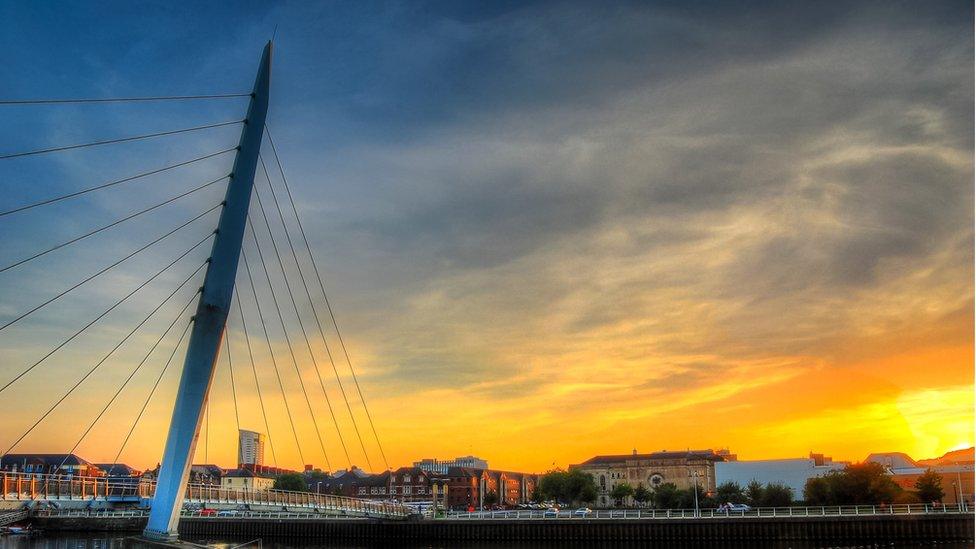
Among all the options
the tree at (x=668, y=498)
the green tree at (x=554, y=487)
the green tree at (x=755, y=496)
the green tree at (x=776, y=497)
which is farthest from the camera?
the green tree at (x=554, y=487)

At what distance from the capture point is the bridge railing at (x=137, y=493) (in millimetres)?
24578

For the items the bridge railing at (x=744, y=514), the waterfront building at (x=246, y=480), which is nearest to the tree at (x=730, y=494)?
the bridge railing at (x=744, y=514)

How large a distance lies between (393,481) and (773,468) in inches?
2136

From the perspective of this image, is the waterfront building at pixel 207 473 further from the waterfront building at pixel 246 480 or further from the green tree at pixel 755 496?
the green tree at pixel 755 496

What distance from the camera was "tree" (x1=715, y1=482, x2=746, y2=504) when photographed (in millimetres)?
95250

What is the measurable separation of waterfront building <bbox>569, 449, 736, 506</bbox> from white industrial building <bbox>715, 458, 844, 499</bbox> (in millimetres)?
9555

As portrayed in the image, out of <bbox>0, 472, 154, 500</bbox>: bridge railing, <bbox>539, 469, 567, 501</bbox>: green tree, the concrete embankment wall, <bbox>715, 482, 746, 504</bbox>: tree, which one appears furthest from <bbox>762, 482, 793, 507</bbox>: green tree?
<bbox>0, 472, 154, 500</bbox>: bridge railing

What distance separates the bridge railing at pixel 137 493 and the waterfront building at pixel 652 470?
245ft

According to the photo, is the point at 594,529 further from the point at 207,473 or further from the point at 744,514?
the point at 207,473

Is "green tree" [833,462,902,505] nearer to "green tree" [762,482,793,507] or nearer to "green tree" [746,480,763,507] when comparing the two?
"green tree" [762,482,793,507]

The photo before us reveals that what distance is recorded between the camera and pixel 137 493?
34.0 m

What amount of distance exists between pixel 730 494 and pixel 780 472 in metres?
9.90

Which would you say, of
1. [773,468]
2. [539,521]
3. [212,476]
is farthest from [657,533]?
[212,476]

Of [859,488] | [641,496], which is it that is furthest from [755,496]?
[641,496]
